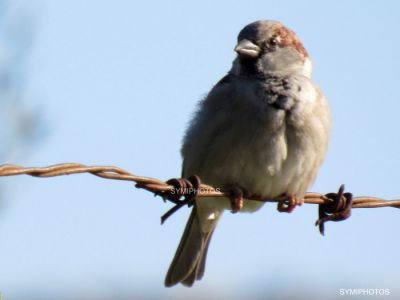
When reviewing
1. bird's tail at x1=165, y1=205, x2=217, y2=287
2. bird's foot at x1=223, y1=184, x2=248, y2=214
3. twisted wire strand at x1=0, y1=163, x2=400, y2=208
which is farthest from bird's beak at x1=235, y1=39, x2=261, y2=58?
twisted wire strand at x1=0, y1=163, x2=400, y2=208

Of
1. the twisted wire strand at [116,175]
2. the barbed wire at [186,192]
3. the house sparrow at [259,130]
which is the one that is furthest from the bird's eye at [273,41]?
the twisted wire strand at [116,175]

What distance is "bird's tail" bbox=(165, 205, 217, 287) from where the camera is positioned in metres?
4.84

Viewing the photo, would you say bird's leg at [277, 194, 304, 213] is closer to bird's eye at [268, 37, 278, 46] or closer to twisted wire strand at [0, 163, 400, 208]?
twisted wire strand at [0, 163, 400, 208]

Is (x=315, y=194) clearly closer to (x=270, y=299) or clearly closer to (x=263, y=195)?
(x=263, y=195)

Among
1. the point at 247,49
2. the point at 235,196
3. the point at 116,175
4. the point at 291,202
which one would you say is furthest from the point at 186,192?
the point at 247,49

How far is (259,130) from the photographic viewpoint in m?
4.24

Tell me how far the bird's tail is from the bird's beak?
89cm

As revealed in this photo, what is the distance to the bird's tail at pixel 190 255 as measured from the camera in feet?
15.9

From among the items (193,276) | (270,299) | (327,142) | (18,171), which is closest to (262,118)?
(327,142)

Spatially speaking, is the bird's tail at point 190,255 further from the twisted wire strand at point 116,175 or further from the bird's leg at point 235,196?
the twisted wire strand at point 116,175

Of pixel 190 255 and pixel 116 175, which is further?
pixel 190 255

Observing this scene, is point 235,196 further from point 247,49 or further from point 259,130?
point 247,49

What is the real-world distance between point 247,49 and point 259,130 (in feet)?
2.17

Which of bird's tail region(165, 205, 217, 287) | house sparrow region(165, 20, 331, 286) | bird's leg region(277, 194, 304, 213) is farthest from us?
bird's tail region(165, 205, 217, 287)
